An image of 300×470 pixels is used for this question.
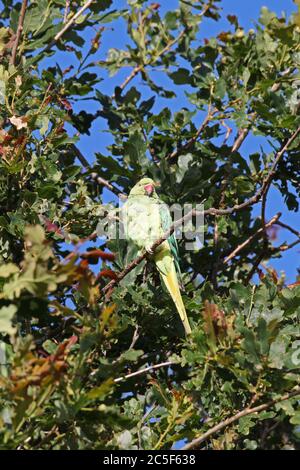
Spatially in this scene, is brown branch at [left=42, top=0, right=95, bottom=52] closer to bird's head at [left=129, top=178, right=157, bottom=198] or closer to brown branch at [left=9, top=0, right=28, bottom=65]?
brown branch at [left=9, top=0, right=28, bottom=65]

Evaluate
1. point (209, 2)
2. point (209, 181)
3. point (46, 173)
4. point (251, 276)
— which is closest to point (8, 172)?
point (46, 173)

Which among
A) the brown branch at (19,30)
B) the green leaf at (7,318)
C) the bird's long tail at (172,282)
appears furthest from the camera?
the brown branch at (19,30)

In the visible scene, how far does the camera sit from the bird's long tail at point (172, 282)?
3.74 meters

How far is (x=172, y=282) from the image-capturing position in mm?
4090

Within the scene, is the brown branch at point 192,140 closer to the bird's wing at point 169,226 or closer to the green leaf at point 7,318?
the bird's wing at point 169,226

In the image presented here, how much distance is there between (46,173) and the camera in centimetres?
399

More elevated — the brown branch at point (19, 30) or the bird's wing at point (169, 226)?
the brown branch at point (19, 30)

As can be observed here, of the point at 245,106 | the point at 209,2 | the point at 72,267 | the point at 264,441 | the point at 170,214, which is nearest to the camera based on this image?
the point at 72,267

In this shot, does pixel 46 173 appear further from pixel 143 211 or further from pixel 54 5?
pixel 54 5

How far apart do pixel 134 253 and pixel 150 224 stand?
103 cm

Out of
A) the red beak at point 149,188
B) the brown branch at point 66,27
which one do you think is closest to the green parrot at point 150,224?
the red beak at point 149,188

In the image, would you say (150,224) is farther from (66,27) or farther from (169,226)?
(66,27)

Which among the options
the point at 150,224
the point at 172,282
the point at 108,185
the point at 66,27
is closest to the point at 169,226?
the point at 150,224
